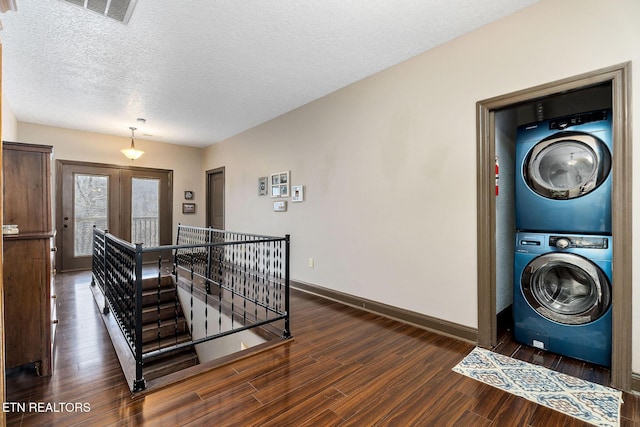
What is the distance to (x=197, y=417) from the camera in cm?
167

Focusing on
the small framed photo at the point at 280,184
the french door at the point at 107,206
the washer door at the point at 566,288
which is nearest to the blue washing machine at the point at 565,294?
the washer door at the point at 566,288

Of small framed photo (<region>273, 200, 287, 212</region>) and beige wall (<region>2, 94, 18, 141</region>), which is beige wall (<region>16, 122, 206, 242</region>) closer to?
beige wall (<region>2, 94, 18, 141</region>)

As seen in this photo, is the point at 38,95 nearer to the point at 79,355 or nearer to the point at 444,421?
the point at 79,355

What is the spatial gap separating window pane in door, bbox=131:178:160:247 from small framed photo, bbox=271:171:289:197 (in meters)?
3.31

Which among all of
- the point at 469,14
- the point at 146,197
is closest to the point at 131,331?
the point at 469,14

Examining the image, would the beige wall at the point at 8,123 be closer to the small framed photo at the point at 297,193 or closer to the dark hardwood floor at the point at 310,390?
the dark hardwood floor at the point at 310,390

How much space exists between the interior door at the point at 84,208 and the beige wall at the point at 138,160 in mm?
263

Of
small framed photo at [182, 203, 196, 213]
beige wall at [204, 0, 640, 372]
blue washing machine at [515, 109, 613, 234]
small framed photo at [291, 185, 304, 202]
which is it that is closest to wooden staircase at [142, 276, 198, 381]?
beige wall at [204, 0, 640, 372]

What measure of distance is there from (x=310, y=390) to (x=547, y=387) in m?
1.57

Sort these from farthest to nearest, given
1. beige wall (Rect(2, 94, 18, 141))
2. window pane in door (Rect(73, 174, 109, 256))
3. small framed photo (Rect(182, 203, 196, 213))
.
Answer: small framed photo (Rect(182, 203, 196, 213)) → window pane in door (Rect(73, 174, 109, 256)) → beige wall (Rect(2, 94, 18, 141))

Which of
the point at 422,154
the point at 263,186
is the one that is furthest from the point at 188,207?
the point at 422,154

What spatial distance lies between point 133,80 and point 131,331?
112 inches

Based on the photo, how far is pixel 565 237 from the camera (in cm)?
238

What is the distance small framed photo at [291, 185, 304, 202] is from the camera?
14.2ft
